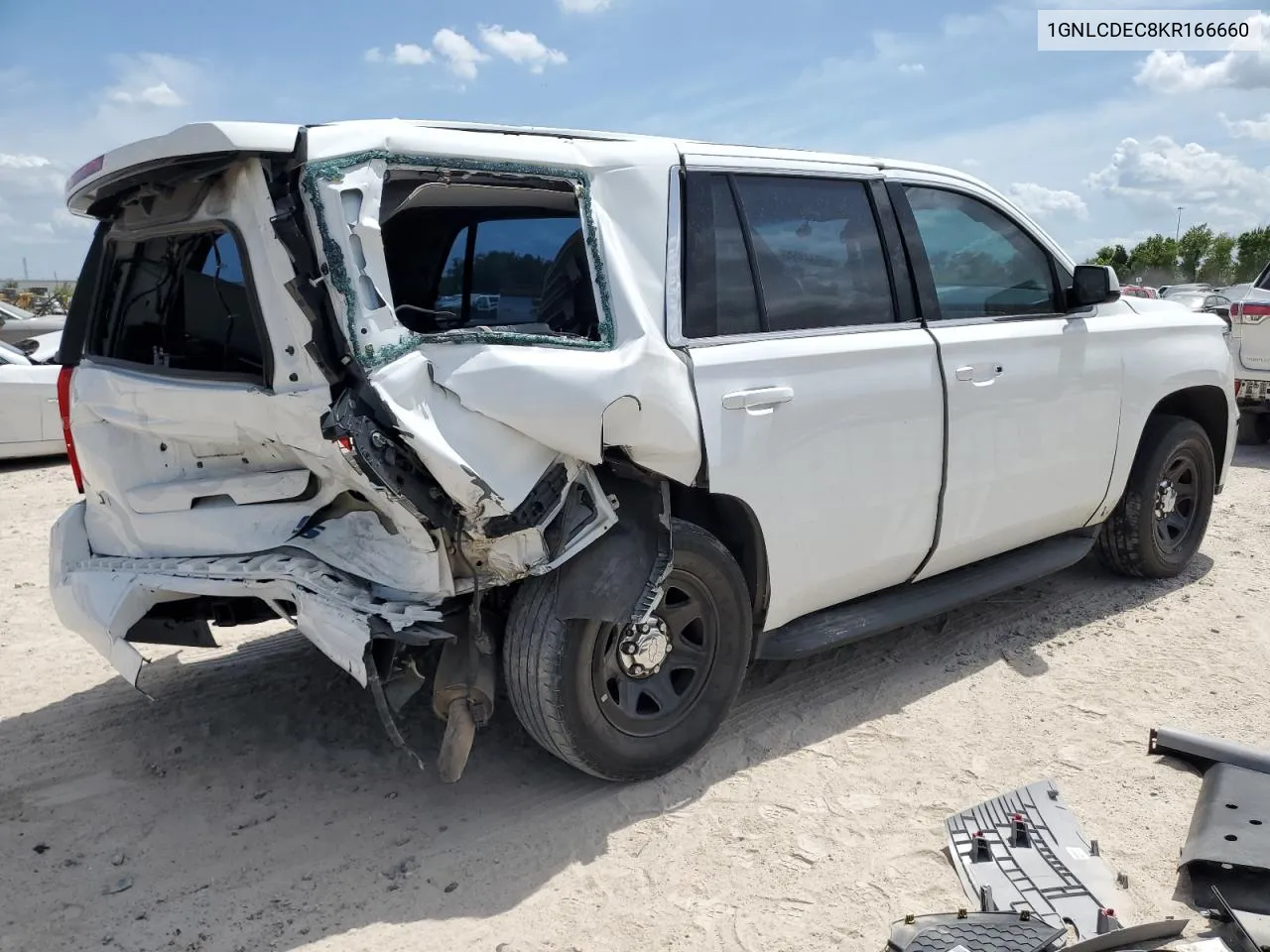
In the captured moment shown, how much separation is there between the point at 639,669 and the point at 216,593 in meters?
1.34

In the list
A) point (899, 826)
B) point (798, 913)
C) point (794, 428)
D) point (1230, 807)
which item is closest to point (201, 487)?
point (794, 428)

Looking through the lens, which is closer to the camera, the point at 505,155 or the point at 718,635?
the point at 505,155

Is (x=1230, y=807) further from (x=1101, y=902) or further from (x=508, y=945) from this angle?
(x=508, y=945)

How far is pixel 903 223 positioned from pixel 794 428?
113 cm

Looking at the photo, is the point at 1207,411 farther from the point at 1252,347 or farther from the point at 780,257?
the point at 1252,347

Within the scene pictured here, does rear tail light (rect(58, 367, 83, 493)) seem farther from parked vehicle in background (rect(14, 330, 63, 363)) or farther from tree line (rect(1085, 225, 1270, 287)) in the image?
tree line (rect(1085, 225, 1270, 287))

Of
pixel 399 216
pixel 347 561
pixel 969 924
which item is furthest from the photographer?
pixel 399 216

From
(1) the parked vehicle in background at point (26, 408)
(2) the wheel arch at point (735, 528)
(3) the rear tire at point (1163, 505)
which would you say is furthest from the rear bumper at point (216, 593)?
(1) the parked vehicle in background at point (26, 408)

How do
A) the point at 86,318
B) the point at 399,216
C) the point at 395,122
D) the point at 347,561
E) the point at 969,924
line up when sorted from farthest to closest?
the point at 86,318 < the point at 399,216 < the point at 347,561 < the point at 395,122 < the point at 969,924

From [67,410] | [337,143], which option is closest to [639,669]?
[337,143]

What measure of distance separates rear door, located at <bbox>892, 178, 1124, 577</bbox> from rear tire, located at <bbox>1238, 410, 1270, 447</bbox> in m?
6.69

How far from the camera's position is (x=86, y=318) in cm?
356

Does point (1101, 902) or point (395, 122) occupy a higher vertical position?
point (395, 122)

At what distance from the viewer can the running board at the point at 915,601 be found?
149 inches
